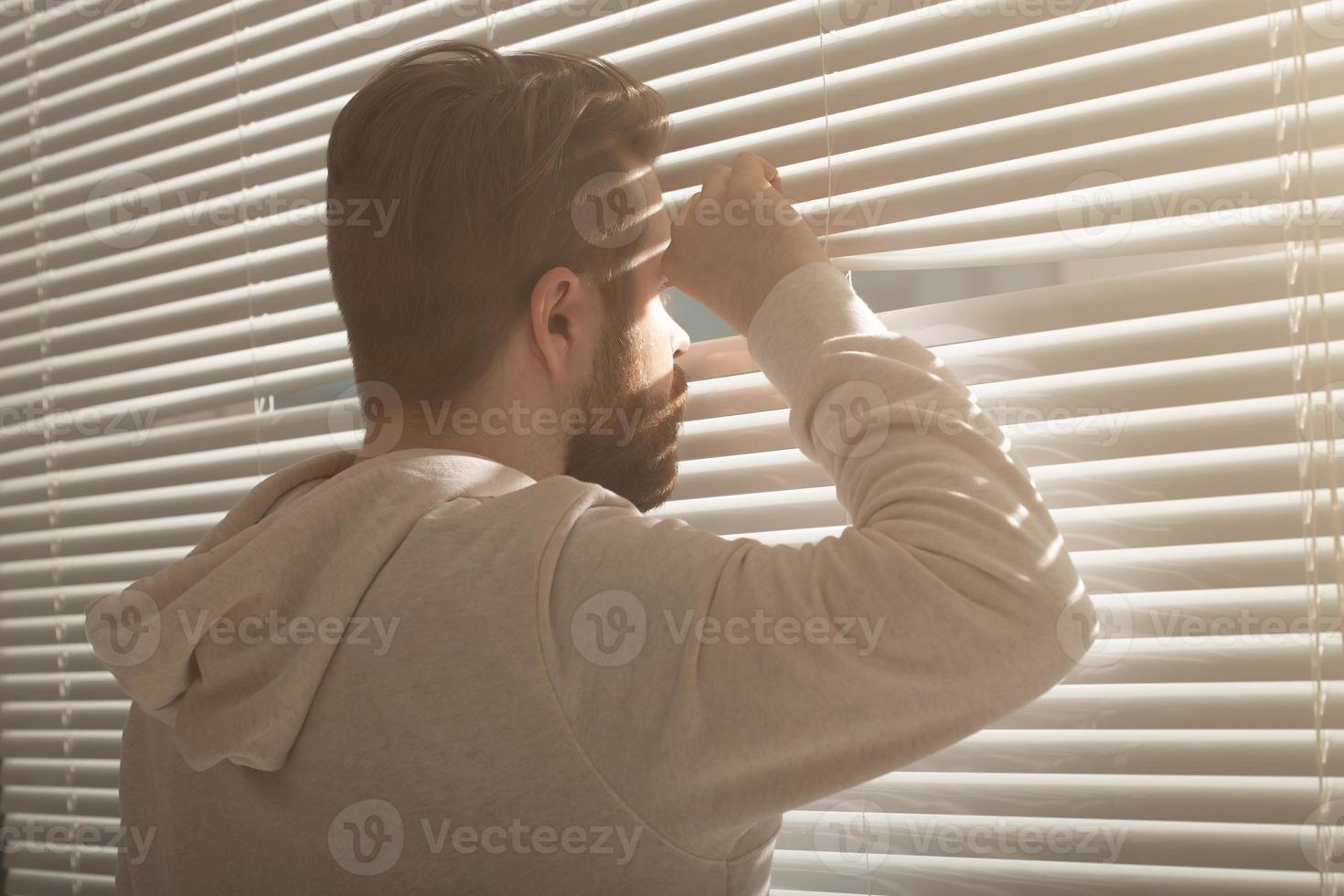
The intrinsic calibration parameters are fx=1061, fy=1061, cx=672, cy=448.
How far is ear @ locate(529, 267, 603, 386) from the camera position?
0.94 meters

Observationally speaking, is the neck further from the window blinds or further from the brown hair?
the window blinds

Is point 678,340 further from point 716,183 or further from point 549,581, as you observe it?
→ point 549,581

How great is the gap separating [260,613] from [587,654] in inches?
9.9

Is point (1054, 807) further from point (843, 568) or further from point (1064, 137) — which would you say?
point (1064, 137)

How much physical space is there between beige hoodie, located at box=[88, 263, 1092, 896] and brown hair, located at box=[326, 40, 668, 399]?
0.14 m

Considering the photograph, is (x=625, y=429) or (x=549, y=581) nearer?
(x=549, y=581)

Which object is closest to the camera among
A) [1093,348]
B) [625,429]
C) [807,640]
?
[807,640]

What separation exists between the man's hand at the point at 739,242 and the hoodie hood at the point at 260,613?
0.29m

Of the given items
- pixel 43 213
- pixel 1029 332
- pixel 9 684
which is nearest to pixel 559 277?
pixel 1029 332

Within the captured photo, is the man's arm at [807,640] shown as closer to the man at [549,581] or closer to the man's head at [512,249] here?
the man at [549,581]

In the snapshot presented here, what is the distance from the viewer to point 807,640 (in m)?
0.70

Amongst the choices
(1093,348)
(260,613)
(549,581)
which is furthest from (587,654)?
(1093,348)

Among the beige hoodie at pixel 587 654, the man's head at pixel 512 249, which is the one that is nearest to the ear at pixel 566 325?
the man's head at pixel 512 249

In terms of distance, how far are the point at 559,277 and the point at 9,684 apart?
3.91 ft
